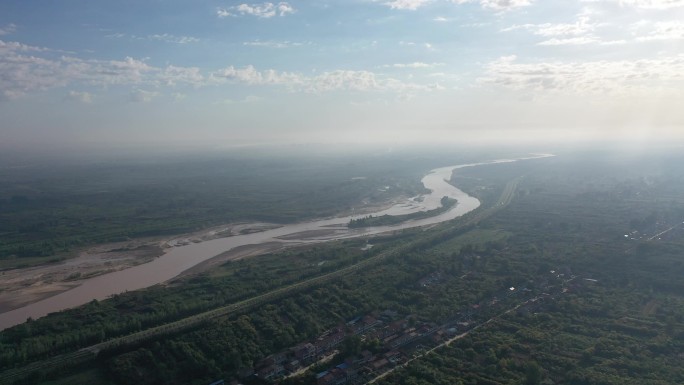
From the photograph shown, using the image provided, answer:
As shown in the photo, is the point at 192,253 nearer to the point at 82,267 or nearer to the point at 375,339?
the point at 82,267

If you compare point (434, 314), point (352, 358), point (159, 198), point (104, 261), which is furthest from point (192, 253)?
point (159, 198)

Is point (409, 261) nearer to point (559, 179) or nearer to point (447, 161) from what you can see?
point (559, 179)

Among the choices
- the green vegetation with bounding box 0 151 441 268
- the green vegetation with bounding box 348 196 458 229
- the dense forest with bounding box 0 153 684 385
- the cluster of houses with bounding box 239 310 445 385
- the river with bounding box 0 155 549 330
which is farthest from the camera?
the green vegetation with bounding box 348 196 458 229

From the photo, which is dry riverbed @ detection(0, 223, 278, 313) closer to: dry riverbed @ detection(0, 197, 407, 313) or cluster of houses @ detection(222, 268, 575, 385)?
dry riverbed @ detection(0, 197, 407, 313)

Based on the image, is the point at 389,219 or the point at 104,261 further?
the point at 389,219

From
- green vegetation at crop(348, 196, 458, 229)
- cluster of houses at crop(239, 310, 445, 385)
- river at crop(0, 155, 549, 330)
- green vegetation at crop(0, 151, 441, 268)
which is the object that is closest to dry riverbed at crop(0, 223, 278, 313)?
river at crop(0, 155, 549, 330)

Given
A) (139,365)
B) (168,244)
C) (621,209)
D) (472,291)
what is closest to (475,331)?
(472,291)
